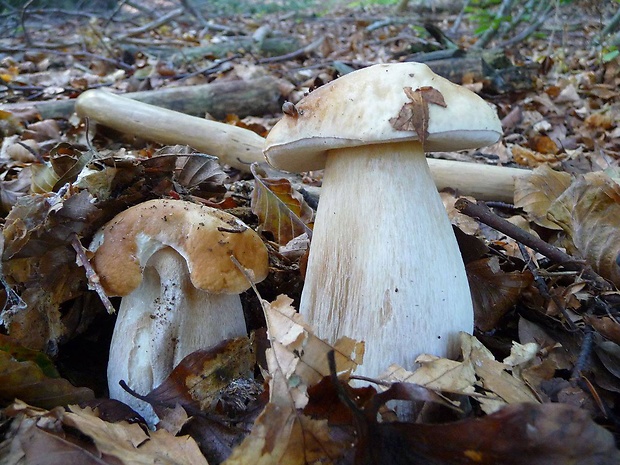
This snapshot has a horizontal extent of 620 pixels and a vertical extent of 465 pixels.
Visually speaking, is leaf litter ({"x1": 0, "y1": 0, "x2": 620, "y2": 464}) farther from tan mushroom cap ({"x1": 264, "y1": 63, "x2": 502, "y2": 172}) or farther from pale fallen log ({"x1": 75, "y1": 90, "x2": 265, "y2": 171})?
pale fallen log ({"x1": 75, "y1": 90, "x2": 265, "y2": 171})

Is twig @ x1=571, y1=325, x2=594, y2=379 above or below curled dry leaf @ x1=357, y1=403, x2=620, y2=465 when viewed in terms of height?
below

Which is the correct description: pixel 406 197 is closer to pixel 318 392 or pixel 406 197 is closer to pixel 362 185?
pixel 362 185

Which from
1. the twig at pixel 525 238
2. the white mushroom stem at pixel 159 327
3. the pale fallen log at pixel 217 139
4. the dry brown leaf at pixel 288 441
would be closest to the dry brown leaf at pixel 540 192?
the pale fallen log at pixel 217 139

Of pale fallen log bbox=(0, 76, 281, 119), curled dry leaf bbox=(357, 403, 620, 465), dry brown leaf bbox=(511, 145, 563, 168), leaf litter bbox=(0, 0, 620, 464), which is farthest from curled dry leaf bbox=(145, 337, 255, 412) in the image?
pale fallen log bbox=(0, 76, 281, 119)

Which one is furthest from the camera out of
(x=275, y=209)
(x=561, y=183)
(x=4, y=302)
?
(x=561, y=183)

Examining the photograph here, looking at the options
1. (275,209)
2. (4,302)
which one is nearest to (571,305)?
(275,209)

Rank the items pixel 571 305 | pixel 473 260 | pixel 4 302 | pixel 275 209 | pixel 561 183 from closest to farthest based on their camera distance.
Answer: pixel 4 302 < pixel 571 305 < pixel 473 260 < pixel 275 209 < pixel 561 183

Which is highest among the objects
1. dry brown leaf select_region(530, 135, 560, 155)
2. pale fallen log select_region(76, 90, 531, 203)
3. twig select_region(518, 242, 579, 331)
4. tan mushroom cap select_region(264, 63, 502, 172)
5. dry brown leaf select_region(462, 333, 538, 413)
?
tan mushroom cap select_region(264, 63, 502, 172)
